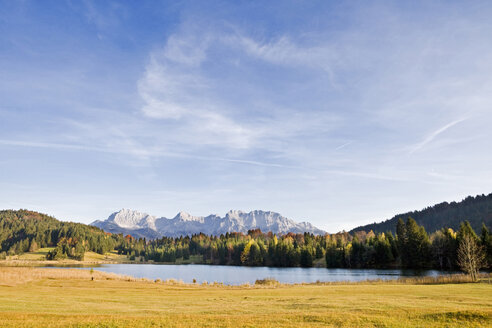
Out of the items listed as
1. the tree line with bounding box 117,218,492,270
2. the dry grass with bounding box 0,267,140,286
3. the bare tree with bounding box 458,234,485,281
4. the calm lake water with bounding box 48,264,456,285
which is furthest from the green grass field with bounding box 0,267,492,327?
the tree line with bounding box 117,218,492,270

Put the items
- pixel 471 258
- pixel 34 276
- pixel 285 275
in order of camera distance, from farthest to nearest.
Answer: pixel 285 275 → pixel 471 258 → pixel 34 276

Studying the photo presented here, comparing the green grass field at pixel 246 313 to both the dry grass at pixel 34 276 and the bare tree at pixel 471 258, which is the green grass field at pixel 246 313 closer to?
the dry grass at pixel 34 276

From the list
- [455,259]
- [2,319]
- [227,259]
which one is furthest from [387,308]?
[227,259]

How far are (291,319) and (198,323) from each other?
22.8 ft

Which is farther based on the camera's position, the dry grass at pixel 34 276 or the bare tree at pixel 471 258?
the bare tree at pixel 471 258

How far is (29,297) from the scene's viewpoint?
35.7 m

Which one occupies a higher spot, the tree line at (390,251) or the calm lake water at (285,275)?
the tree line at (390,251)

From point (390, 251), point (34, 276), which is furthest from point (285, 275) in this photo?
point (34, 276)

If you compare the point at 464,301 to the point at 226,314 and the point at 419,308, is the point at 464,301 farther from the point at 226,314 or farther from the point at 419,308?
the point at 226,314

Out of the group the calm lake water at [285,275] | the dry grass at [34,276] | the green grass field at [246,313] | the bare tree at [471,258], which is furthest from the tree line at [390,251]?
the dry grass at [34,276]

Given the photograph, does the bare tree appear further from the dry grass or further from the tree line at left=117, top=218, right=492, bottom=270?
the dry grass

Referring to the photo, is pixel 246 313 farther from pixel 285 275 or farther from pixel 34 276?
pixel 285 275

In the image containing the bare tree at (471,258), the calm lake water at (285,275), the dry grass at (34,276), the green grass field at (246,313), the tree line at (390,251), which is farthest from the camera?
the tree line at (390,251)

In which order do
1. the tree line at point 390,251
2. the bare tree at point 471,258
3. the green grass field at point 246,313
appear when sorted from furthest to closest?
the tree line at point 390,251 < the bare tree at point 471,258 < the green grass field at point 246,313
